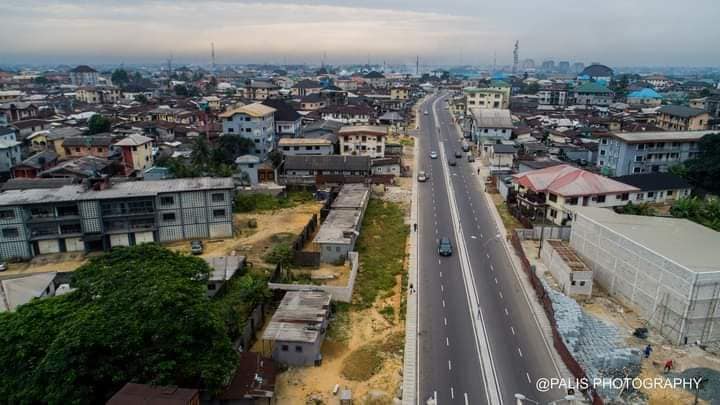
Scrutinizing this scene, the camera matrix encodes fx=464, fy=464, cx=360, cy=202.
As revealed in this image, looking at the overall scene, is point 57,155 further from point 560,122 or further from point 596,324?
point 560,122

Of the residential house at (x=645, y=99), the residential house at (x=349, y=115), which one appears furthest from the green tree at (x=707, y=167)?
the residential house at (x=645, y=99)

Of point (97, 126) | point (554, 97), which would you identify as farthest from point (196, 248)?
Result: point (554, 97)

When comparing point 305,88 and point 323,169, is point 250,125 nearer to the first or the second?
point 323,169

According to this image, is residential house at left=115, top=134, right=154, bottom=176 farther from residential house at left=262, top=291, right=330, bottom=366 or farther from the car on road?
residential house at left=262, top=291, right=330, bottom=366

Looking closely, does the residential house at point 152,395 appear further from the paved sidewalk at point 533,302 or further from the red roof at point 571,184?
the red roof at point 571,184

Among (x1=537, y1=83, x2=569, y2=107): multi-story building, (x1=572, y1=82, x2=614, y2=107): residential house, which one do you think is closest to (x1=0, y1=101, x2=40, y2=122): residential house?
(x1=537, y1=83, x2=569, y2=107): multi-story building

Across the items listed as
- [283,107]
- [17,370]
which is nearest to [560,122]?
[283,107]

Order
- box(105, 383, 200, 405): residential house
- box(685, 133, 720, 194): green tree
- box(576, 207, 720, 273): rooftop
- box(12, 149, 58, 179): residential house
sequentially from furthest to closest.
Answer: box(12, 149, 58, 179): residential house < box(685, 133, 720, 194): green tree < box(576, 207, 720, 273): rooftop < box(105, 383, 200, 405): residential house
